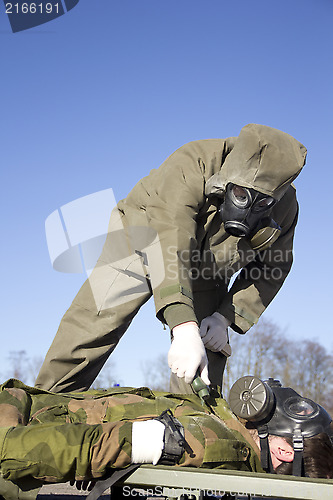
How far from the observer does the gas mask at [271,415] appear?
123 inches

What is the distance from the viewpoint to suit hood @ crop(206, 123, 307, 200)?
3.62 metres

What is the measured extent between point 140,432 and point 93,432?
189mm

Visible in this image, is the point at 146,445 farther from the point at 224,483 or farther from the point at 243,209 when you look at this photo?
the point at 243,209

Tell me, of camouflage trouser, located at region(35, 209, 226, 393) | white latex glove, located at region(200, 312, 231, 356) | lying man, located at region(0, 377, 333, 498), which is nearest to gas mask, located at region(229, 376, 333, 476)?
lying man, located at region(0, 377, 333, 498)

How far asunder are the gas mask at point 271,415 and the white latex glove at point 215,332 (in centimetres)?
90

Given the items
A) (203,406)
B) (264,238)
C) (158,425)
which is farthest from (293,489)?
(264,238)

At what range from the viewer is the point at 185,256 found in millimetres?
3605

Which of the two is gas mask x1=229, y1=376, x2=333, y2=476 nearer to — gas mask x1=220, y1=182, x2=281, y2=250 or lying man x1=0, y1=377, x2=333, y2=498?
lying man x1=0, y1=377, x2=333, y2=498

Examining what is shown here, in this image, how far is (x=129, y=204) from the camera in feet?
14.0

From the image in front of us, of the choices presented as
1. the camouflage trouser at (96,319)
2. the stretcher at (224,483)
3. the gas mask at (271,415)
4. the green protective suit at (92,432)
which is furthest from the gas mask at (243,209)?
the stretcher at (224,483)

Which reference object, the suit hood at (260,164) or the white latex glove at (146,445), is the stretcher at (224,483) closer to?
the white latex glove at (146,445)

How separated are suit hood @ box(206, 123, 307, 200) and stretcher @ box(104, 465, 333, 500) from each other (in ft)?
5.72

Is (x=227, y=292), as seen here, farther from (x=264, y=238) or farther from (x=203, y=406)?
(x=203, y=406)

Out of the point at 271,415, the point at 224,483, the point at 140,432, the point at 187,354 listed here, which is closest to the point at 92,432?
the point at 140,432
